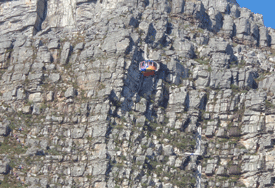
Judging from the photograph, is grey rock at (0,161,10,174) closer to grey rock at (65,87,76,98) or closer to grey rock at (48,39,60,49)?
grey rock at (65,87,76,98)

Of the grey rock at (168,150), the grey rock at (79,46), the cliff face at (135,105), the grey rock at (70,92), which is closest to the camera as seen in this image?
the cliff face at (135,105)

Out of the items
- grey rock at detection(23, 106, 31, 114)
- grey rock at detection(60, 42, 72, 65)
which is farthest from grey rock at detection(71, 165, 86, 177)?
grey rock at detection(60, 42, 72, 65)

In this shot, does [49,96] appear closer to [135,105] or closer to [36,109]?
[36,109]

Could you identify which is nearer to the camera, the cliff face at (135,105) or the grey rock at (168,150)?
the cliff face at (135,105)

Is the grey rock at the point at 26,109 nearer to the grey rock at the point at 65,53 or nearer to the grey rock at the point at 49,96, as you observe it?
the grey rock at the point at 49,96

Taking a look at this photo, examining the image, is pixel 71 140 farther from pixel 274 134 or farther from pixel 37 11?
pixel 37 11

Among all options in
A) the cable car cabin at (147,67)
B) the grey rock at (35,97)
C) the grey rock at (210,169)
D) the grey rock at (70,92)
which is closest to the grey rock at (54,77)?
the grey rock at (35,97)
